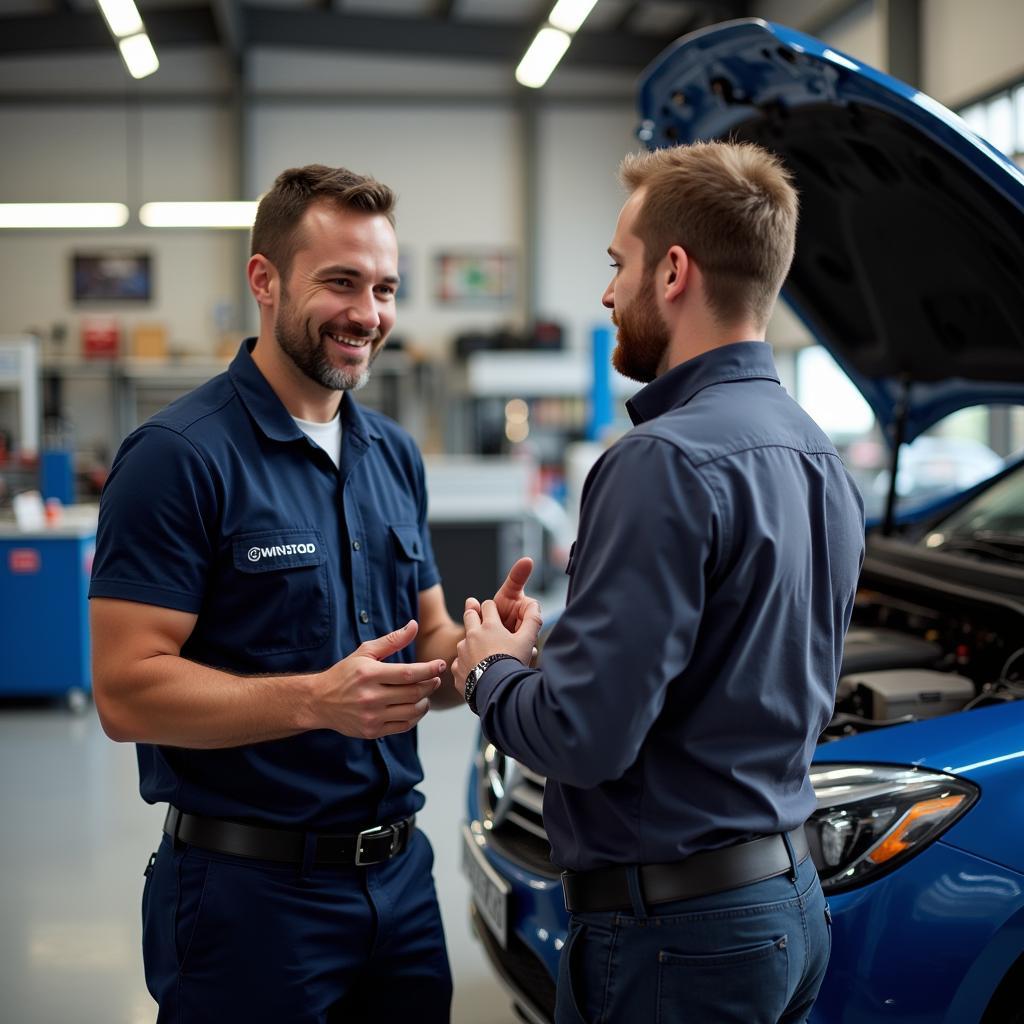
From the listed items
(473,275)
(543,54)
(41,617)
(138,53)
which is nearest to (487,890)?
(41,617)

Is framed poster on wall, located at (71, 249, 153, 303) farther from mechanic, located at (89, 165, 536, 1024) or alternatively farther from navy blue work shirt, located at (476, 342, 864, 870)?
navy blue work shirt, located at (476, 342, 864, 870)

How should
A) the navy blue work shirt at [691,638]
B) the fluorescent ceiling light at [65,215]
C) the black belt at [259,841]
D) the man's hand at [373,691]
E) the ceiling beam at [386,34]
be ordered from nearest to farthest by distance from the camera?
the navy blue work shirt at [691,638], the man's hand at [373,691], the black belt at [259,841], the fluorescent ceiling light at [65,215], the ceiling beam at [386,34]

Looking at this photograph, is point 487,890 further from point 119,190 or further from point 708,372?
point 119,190

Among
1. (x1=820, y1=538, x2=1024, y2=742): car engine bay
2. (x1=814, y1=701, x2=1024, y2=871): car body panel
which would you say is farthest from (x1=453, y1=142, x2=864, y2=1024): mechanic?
(x1=820, y1=538, x2=1024, y2=742): car engine bay

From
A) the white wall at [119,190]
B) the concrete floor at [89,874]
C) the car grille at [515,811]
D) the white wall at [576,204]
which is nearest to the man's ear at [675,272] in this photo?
the car grille at [515,811]

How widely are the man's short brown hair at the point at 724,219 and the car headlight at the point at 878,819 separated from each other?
763 millimetres

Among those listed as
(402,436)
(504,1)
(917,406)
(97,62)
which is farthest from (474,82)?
(402,436)

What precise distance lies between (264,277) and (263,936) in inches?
34.9

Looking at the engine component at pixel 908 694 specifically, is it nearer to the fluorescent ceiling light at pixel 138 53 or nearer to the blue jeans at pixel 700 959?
the blue jeans at pixel 700 959

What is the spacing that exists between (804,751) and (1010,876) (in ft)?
1.60

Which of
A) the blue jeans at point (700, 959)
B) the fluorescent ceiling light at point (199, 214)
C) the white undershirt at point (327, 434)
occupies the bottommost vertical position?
the blue jeans at point (700, 959)

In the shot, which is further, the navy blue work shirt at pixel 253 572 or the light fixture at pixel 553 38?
the light fixture at pixel 553 38

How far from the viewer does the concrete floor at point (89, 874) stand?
2.73 m

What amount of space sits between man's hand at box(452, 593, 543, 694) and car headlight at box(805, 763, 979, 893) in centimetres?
58
